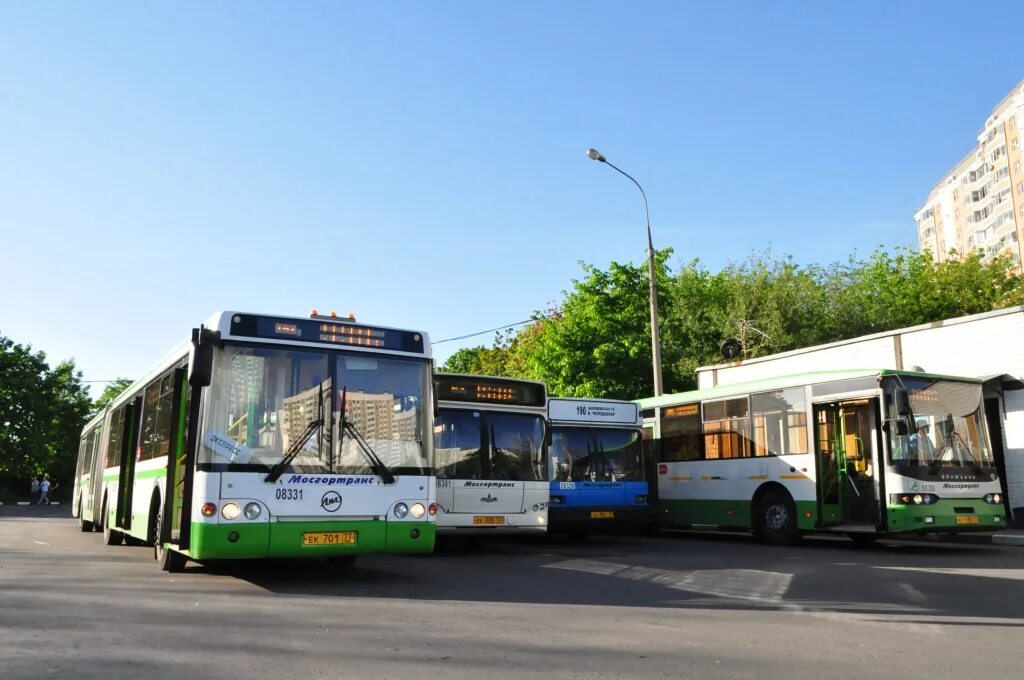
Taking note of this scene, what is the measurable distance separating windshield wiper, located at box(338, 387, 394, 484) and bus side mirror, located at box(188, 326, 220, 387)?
143cm

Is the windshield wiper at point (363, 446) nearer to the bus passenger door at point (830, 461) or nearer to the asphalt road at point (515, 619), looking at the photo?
the asphalt road at point (515, 619)

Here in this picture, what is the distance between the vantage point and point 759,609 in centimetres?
866

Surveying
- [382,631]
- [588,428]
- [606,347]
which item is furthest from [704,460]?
[606,347]

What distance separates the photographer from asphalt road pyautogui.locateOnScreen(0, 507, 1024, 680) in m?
6.04

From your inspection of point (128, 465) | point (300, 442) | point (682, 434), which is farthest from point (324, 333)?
point (682, 434)

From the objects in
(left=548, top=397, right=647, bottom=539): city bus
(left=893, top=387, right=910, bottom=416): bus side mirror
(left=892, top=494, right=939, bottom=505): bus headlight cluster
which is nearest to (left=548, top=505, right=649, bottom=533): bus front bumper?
(left=548, top=397, right=647, bottom=539): city bus

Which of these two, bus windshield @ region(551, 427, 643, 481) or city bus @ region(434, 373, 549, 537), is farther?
bus windshield @ region(551, 427, 643, 481)

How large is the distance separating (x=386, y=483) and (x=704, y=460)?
10.6 metres

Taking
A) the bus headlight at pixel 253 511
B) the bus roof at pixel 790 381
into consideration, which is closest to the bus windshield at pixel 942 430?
the bus roof at pixel 790 381

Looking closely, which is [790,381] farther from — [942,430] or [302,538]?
[302,538]

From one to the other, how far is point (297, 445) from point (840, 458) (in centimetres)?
1080

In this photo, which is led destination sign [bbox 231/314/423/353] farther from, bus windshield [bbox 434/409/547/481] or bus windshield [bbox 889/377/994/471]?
bus windshield [bbox 889/377/994/471]

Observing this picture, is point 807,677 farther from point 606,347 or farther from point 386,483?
point 606,347

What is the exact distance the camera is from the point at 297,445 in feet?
31.8
